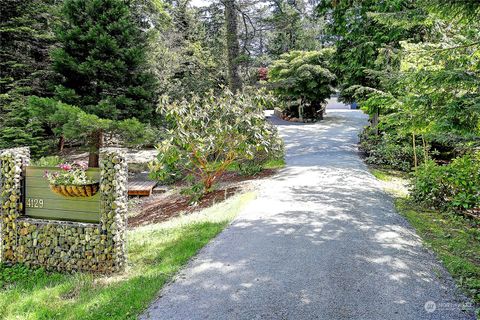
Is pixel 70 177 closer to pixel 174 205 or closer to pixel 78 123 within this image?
pixel 174 205

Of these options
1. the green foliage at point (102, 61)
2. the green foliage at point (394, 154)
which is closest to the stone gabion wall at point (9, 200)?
the green foliage at point (102, 61)

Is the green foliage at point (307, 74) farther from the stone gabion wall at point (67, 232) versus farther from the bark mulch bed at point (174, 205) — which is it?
the stone gabion wall at point (67, 232)

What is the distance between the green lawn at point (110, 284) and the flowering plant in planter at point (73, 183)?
102 centimetres

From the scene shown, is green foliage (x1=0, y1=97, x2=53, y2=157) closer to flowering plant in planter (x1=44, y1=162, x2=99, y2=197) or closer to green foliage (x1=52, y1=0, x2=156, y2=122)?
green foliage (x1=52, y1=0, x2=156, y2=122)

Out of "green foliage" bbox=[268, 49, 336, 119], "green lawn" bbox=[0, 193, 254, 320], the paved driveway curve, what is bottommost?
"green lawn" bbox=[0, 193, 254, 320]

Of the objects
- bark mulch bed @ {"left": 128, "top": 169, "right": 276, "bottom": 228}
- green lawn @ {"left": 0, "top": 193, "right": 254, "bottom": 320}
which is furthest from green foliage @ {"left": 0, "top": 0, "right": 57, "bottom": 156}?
green lawn @ {"left": 0, "top": 193, "right": 254, "bottom": 320}

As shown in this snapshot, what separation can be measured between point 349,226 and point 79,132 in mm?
6202

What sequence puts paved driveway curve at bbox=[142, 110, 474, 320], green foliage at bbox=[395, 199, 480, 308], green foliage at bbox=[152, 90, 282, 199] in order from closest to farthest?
1. paved driveway curve at bbox=[142, 110, 474, 320]
2. green foliage at bbox=[395, 199, 480, 308]
3. green foliage at bbox=[152, 90, 282, 199]

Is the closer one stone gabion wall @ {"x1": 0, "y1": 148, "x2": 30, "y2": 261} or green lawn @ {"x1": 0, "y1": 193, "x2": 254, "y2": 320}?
green lawn @ {"x1": 0, "y1": 193, "x2": 254, "y2": 320}

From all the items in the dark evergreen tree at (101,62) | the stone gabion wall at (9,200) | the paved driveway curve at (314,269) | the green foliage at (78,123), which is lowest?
the paved driveway curve at (314,269)

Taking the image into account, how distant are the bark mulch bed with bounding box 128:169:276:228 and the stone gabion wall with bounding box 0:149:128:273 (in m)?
2.50

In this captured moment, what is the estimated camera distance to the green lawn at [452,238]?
3.74 metres

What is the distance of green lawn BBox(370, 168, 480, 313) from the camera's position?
12.3 ft

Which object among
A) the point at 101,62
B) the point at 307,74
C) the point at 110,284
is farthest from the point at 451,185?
the point at 307,74
